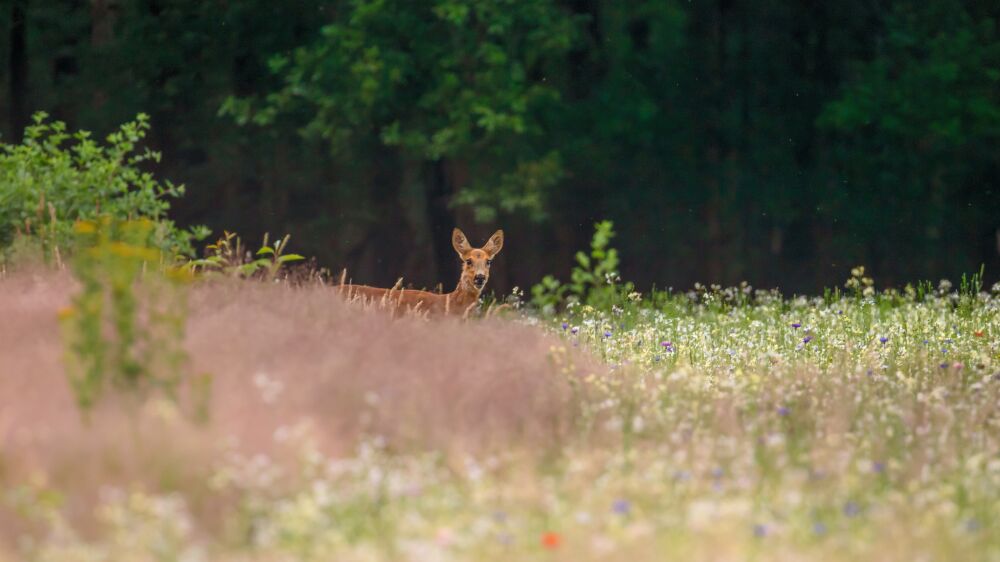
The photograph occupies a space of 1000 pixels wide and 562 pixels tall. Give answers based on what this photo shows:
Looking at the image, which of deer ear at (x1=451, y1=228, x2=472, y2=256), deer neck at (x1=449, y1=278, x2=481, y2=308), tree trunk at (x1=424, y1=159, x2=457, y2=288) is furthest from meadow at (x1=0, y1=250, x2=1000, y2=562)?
tree trunk at (x1=424, y1=159, x2=457, y2=288)

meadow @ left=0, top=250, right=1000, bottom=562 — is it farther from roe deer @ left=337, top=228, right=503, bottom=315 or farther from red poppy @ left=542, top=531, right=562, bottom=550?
roe deer @ left=337, top=228, right=503, bottom=315

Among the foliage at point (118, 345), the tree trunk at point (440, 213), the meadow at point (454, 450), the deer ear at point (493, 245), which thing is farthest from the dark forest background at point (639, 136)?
the foliage at point (118, 345)

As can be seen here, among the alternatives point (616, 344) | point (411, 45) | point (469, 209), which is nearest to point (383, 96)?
point (411, 45)

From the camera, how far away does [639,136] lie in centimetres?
2195

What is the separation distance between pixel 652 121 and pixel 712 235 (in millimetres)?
2249

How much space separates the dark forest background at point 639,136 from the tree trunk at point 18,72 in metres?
0.04

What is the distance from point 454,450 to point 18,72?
19011 millimetres

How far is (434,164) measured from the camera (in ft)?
71.1

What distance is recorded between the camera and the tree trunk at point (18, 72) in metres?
23.4

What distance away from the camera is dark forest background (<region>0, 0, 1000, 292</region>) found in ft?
70.7

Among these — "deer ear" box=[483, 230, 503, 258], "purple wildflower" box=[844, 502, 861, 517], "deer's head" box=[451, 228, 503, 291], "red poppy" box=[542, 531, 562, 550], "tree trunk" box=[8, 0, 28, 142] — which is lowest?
"red poppy" box=[542, 531, 562, 550]

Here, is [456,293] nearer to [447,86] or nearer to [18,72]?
[447,86]

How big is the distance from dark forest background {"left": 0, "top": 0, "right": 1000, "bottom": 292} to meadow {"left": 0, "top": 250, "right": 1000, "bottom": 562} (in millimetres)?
11827

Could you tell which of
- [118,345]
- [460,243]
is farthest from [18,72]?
[118,345]
